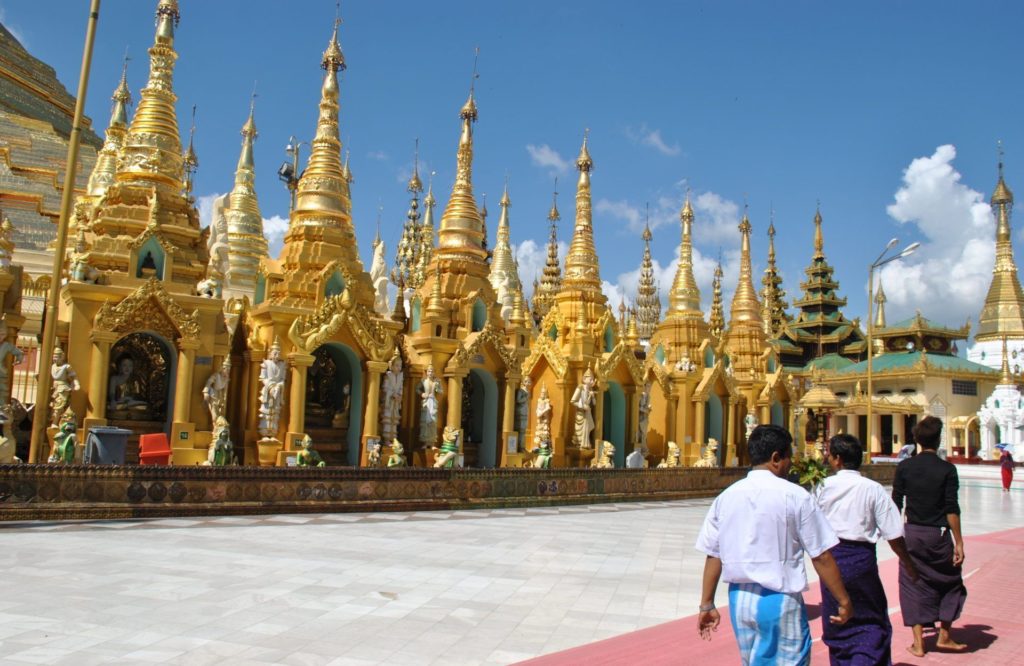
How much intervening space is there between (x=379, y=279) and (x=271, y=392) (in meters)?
14.1

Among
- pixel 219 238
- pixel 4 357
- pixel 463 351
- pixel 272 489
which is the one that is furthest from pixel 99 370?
pixel 219 238

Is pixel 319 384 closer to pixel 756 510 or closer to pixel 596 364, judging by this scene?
pixel 596 364

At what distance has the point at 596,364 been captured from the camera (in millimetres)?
26500

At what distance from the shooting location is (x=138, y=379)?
19.0m

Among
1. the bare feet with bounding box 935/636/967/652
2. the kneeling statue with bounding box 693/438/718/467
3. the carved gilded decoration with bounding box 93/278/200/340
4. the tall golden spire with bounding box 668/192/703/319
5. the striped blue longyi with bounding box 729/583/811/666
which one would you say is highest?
the tall golden spire with bounding box 668/192/703/319

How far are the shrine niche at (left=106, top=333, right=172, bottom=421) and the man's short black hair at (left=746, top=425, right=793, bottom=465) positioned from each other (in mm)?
16208

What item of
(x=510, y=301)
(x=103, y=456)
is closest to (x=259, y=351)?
(x=103, y=456)

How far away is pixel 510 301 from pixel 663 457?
1168 centimetres

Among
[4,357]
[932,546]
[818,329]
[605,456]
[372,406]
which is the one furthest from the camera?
[818,329]

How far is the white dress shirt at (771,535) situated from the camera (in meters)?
4.31

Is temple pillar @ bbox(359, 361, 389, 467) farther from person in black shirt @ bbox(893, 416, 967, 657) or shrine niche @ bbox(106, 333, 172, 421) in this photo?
person in black shirt @ bbox(893, 416, 967, 657)

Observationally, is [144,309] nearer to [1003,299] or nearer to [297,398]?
[297,398]

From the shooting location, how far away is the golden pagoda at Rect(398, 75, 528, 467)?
2241 cm

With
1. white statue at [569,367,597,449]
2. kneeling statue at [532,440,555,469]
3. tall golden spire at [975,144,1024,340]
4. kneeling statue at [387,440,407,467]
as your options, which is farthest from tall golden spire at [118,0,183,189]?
tall golden spire at [975,144,1024,340]
